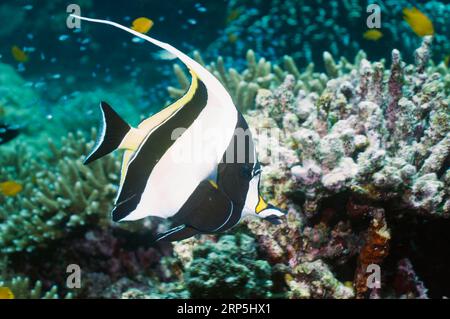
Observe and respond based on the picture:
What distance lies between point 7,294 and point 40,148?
5.33m

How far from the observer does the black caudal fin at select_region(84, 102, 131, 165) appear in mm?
977

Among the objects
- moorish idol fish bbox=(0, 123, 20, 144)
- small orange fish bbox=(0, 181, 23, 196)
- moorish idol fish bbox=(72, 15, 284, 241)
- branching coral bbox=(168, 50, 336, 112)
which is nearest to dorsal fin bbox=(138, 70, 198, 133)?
moorish idol fish bbox=(72, 15, 284, 241)

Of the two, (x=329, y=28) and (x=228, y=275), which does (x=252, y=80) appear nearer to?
(x=228, y=275)

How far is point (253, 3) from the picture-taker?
421 inches

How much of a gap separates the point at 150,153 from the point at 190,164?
0.12m

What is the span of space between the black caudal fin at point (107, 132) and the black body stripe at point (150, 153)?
0.09m

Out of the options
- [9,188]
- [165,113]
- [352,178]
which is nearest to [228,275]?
[352,178]

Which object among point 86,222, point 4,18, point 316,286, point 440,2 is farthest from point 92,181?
point 440,2

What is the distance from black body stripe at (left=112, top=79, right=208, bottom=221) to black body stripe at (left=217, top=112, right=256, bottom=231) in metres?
0.15

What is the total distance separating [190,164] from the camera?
42.8 inches

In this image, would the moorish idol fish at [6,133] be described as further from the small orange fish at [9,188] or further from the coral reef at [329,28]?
the coral reef at [329,28]

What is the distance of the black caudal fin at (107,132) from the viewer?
3.20ft

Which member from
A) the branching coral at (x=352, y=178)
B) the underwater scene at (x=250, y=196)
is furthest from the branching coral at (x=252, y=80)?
the branching coral at (x=352, y=178)

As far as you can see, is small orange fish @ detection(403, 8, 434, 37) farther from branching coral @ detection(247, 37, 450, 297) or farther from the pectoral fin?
the pectoral fin
